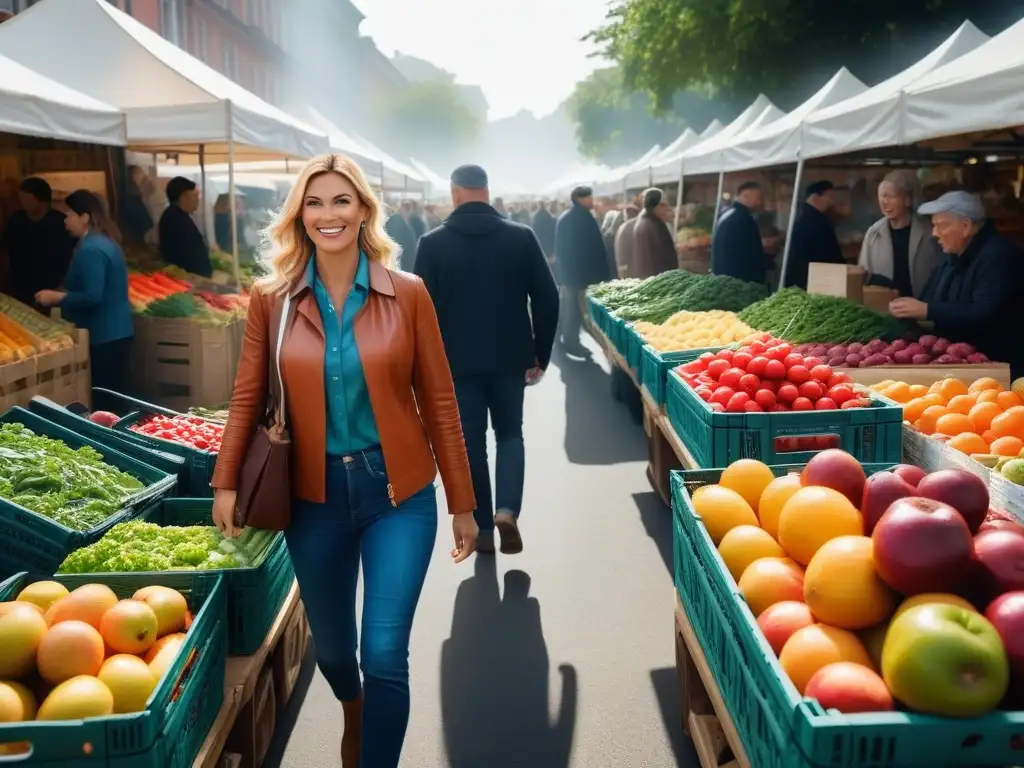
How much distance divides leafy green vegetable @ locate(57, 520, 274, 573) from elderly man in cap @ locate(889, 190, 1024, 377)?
167 inches

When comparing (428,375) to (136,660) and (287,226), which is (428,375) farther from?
(136,660)

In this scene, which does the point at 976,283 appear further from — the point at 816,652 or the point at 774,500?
the point at 816,652

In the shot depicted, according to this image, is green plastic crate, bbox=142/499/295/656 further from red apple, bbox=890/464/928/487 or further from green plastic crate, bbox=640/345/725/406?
green plastic crate, bbox=640/345/725/406

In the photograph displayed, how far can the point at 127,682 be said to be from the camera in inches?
116

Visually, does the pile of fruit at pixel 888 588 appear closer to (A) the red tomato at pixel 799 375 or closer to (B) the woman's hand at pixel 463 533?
(B) the woman's hand at pixel 463 533

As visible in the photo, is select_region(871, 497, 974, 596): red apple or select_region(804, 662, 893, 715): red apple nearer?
select_region(804, 662, 893, 715): red apple

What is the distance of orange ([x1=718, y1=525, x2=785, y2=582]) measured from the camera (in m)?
3.23

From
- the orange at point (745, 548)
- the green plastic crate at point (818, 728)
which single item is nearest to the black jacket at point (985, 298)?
the orange at point (745, 548)

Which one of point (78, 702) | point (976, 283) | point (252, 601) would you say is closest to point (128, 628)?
point (78, 702)

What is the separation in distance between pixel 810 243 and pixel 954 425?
5.62 metres

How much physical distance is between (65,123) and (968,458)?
662 cm

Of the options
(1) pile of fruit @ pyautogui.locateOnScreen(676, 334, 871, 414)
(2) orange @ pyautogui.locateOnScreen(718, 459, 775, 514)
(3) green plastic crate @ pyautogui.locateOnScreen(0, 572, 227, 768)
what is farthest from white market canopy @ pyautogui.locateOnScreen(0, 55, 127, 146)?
(2) orange @ pyautogui.locateOnScreen(718, 459, 775, 514)

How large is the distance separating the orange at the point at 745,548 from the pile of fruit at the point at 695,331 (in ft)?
12.6

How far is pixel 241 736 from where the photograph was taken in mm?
3697
